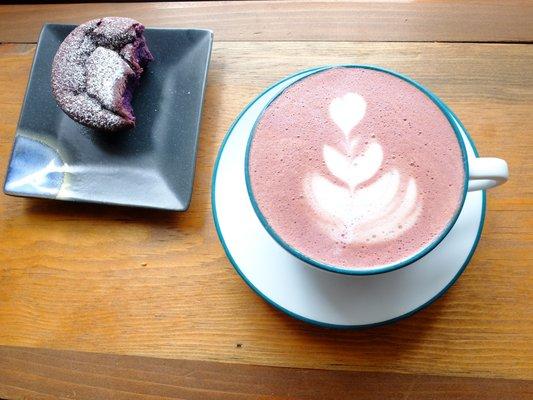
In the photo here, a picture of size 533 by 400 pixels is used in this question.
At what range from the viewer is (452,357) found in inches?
35.2

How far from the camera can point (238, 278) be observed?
3.11ft

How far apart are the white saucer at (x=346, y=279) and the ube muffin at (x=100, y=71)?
305 millimetres

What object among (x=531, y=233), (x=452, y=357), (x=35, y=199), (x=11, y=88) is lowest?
(x=452, y=357)

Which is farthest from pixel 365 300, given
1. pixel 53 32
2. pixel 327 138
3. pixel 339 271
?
pixel 53 32

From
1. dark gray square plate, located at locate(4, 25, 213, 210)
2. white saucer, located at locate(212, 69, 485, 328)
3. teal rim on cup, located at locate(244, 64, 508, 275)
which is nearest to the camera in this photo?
teal rim on cup, located at locate(244, 64, 508, 275)

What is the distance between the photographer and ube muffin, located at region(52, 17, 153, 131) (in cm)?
99

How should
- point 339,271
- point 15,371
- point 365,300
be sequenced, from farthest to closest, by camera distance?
1. point 15,371
2. point 365,300
3. point 339,271

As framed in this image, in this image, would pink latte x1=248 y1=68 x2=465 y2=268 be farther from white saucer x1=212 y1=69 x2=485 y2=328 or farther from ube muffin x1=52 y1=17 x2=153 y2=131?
ube muffin x1=52 y1=17 x2=153 y2=131

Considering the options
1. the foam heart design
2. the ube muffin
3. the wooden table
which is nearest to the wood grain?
the wooden table

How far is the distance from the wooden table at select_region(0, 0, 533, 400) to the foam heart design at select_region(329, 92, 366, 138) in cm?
26

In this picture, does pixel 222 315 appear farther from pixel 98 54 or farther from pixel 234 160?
pixel 98 54

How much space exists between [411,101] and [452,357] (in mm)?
421

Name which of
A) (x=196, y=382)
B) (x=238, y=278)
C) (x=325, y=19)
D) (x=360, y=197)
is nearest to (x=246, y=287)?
(x=238, y=278)

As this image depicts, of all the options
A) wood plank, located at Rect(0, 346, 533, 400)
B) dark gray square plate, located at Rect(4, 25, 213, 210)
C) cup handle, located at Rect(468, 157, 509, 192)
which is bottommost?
wood plank, located at Rect(0, 346, 533, 400)
